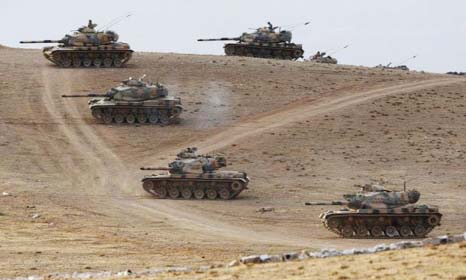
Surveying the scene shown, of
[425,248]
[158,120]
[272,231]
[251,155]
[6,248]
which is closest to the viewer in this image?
[425,248]

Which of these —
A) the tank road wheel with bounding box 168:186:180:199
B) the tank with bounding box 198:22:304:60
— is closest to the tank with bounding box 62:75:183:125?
the tank road wheel with bounding box 168:186:180:199

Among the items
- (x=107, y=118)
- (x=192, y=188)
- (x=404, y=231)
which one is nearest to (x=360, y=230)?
(x=404, y=231)

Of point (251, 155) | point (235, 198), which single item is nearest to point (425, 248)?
point (235, 198)

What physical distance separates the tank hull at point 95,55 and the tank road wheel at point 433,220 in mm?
42137

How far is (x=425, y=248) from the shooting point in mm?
24953

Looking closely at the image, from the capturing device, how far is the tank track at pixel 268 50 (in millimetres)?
91625

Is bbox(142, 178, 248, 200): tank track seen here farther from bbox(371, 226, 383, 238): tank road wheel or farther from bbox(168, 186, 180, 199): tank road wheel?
bbox(371, 226, 383, 238): tank road wheel

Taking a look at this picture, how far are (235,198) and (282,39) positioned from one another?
41.6 m

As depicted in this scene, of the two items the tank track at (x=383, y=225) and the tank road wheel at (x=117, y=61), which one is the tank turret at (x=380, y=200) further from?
the tank road wheel at (x=117, y=61)

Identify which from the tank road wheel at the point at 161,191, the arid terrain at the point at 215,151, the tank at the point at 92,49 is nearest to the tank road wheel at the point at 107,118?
the arid terrain at the point at 215,151

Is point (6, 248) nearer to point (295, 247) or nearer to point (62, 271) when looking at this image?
point (62, 271)

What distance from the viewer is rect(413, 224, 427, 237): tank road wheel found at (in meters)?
41.5

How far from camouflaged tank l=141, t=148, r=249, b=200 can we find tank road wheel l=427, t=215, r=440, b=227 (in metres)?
11.2

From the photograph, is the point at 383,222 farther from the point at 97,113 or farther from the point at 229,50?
the point at 229,50
